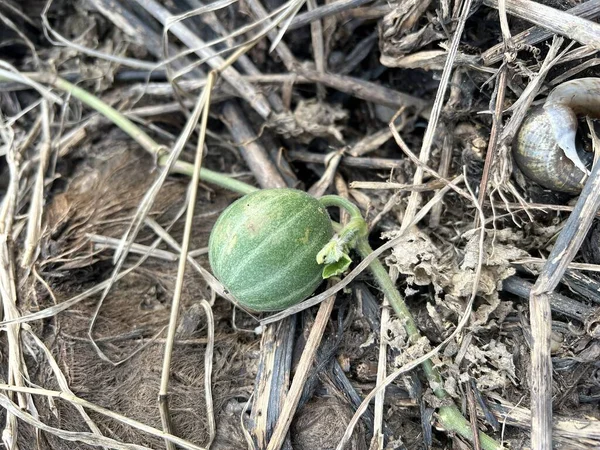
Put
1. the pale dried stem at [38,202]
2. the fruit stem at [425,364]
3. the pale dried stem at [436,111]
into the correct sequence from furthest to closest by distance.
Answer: the pale dried stem at [38,202], the pale dried stem at [436,111], the fruit stem at [425,364]

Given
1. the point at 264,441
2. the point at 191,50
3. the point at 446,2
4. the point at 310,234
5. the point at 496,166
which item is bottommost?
the point at 264,441

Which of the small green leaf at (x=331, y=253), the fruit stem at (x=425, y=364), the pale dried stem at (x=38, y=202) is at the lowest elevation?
the fruit stem at (x=425, y=364)

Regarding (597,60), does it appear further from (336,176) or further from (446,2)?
(336,176)

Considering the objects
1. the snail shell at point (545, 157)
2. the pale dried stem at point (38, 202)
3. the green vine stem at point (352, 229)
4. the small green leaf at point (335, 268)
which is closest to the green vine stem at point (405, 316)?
the green vine stem at point (352, 229)

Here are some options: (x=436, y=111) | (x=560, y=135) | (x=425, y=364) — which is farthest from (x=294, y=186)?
(x=560, y=135)

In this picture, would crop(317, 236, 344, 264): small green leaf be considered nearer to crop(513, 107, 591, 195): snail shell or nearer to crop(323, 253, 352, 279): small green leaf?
crop(323, 253, 352, 279): small green leaf

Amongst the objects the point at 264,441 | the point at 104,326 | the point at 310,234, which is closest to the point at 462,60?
the point at 310,234

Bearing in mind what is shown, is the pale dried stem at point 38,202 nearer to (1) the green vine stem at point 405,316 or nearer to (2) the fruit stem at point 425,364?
(1) the green vine stem at point 405,316
